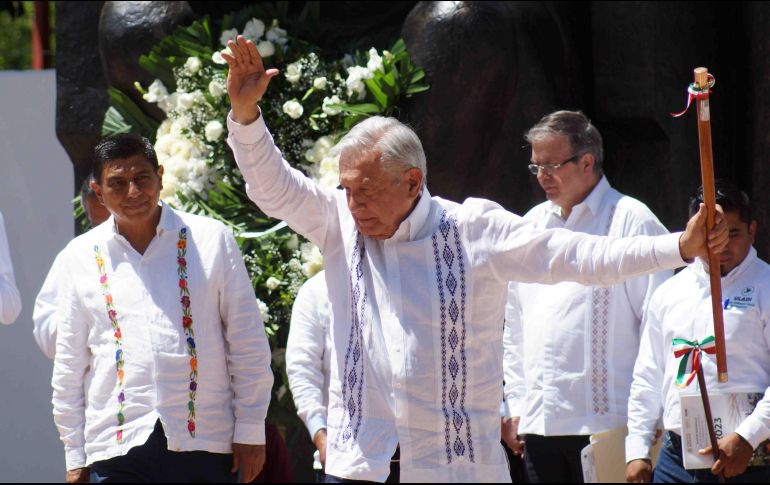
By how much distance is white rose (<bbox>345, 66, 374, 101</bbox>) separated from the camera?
6.63 metres

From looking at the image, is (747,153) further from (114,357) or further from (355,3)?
(114,357)

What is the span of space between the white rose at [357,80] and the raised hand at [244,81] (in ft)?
8.00

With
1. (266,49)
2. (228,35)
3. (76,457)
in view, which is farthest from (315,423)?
(228,35)

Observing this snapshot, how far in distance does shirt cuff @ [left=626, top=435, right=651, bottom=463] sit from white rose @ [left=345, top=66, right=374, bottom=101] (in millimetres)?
2216

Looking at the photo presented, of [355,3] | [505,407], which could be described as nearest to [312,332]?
[505,407]

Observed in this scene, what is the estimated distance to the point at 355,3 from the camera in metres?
7.38

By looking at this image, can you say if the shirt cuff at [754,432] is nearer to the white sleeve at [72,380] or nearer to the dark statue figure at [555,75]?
the dark statue figure at [555,75]

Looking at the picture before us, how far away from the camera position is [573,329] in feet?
18.0

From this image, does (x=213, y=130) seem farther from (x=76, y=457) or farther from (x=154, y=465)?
(x=154, y=465)

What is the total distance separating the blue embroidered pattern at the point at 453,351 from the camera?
13.8 feet

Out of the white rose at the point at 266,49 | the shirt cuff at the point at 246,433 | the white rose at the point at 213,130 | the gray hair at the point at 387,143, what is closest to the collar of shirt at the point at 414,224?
the gray hair at the point at 387,143

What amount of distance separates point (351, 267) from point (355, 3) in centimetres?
331

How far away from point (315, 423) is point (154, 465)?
2.91 feet

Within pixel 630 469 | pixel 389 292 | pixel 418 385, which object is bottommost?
pixel 630 469
